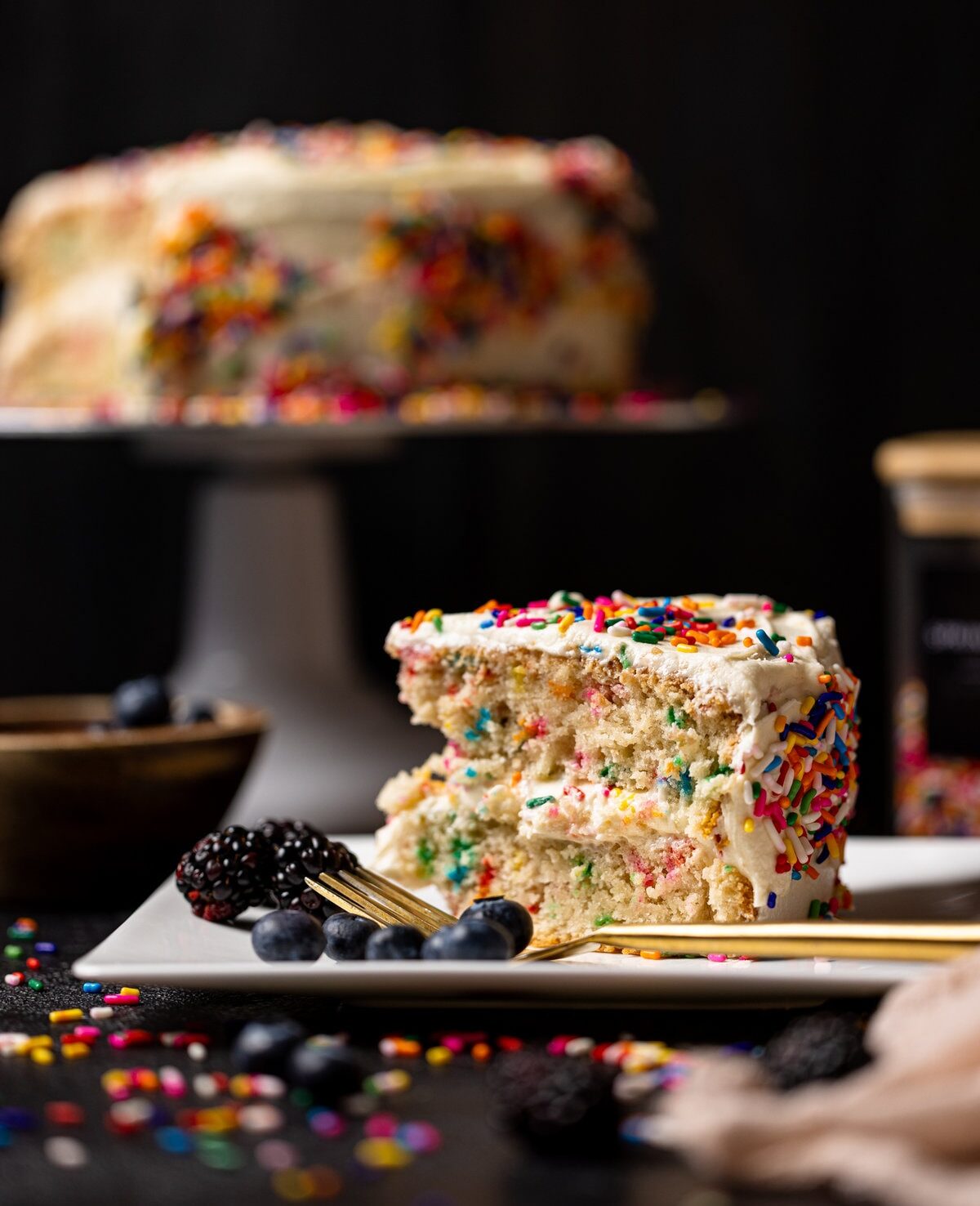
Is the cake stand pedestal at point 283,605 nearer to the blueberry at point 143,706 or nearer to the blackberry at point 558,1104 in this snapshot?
the blueberry at point 143,706

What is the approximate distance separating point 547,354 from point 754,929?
1.62 m

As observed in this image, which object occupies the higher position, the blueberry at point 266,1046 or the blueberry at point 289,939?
the blueberry at point 266,1046

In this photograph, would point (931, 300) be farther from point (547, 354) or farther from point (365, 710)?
point (365, 710)

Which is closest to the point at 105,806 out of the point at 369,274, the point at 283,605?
the point at 369,274

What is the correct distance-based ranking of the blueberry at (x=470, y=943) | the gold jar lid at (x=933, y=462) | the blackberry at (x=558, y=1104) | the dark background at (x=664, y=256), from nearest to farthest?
the blackberry at (x=558, y=1104) < the blueberry at (x=470, y=943) < the gold jar lid at (x=933, y=462) < the dark background at (x=664, y=256)

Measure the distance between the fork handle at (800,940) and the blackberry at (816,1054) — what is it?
0.70ft

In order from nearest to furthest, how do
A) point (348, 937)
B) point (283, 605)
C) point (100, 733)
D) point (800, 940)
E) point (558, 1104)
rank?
point (558, 1104) < point (800, 940) < point (348, 937) < point (100, 733) < point (283, 605)

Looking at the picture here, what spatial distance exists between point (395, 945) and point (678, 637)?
439mm

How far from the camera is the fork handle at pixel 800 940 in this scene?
1.58m

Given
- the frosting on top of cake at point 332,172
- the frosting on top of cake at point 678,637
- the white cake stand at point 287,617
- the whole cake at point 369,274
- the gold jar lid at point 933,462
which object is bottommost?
the white cake stand at point 287,617

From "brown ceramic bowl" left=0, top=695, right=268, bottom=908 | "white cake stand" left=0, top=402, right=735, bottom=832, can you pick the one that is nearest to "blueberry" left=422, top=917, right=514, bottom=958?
"brown ceramic bowl" left=0, top=695, right=268, bottom=908

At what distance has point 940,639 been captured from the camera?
102 inches

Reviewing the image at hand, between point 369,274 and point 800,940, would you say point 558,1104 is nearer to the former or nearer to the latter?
point 800,940

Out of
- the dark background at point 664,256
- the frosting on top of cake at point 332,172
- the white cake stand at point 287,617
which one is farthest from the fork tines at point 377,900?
the dark background at point 664,256
